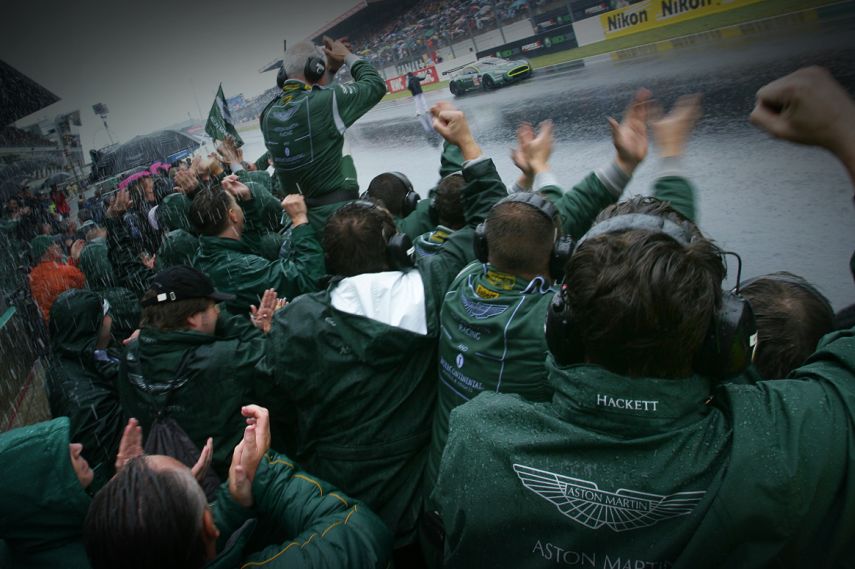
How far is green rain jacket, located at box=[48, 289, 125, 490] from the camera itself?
165 cm

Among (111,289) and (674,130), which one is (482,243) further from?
(111,289)

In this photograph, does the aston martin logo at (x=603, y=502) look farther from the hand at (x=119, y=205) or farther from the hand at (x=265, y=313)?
the hand at (x=119, y=205)

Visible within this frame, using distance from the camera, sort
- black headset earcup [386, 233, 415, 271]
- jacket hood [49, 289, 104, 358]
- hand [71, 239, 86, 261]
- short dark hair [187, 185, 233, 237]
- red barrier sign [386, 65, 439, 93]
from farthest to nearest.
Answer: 1. hand [71, 239, 86, 261]
2. red barrier sign [386, 65, 439, 93]
3. short dark hair [187, 185, 233, 237]
4. jacket hood [49, 289, 104, 358]
5. black headset earcup [386, 233, 415, 271]

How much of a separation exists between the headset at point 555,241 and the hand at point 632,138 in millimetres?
344

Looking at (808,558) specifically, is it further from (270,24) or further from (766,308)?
(270,24)

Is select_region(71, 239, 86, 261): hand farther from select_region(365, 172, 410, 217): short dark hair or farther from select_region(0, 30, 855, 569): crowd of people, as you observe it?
select_region(365, 172, 410, 217): short dark hair

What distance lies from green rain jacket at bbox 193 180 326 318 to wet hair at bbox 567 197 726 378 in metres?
→ 1.45

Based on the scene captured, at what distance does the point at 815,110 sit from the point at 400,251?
958mm

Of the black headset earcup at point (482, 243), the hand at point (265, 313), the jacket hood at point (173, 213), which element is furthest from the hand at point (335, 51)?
the black headset earcup at point (482, 243)

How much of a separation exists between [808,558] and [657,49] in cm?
194

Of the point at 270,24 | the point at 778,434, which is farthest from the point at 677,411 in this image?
the point at 270,24

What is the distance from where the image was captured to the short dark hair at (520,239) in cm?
116

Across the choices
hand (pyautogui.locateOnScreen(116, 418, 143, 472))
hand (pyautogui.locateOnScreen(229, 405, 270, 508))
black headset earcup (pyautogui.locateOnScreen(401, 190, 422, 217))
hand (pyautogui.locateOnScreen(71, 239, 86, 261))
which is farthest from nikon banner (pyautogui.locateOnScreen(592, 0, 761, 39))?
hand (pyautogui.locateOnScreen(71, 239, 86, 261))

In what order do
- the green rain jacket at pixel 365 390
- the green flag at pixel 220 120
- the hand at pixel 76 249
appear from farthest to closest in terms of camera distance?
1. the hand at pixel 76 249
2. the green flag at pixel 220 120
3. the green rain jacket at pixel 365 390
